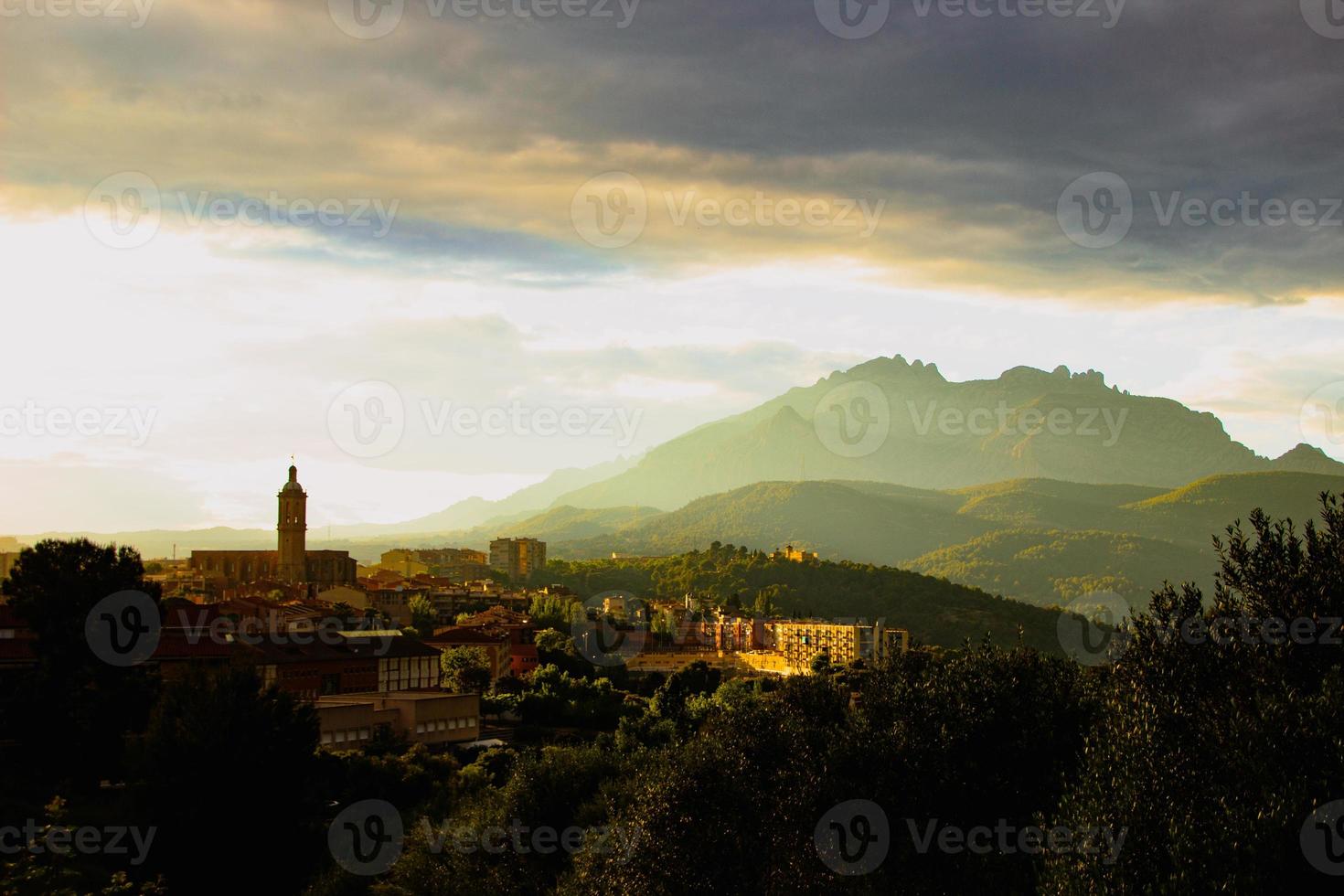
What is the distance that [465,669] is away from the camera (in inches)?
2584

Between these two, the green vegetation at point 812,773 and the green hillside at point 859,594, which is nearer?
the green vegetation at point 812,773

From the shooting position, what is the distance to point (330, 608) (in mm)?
84312

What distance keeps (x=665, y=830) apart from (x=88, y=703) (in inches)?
885

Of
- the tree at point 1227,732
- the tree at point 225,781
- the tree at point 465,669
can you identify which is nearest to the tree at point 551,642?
the tree at point 465,669

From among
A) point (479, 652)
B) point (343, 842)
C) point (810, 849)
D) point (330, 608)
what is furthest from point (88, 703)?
point (330, 608)

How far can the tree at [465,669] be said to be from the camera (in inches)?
2510

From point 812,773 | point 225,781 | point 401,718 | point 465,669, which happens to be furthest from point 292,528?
point 812,773

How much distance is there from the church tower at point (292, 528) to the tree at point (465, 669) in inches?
2256

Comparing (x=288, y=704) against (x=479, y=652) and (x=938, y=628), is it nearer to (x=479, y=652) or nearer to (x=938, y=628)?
(x=479, y=652)

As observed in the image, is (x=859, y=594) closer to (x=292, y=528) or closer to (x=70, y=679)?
(x=292, y=528)

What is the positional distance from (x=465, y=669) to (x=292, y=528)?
64848 mm

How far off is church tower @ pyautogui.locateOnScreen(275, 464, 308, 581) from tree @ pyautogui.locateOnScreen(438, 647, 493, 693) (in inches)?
2256

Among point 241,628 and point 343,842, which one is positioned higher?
point 241,628

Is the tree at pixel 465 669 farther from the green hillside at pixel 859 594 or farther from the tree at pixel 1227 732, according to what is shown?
the green hillside at pixel 859 594
